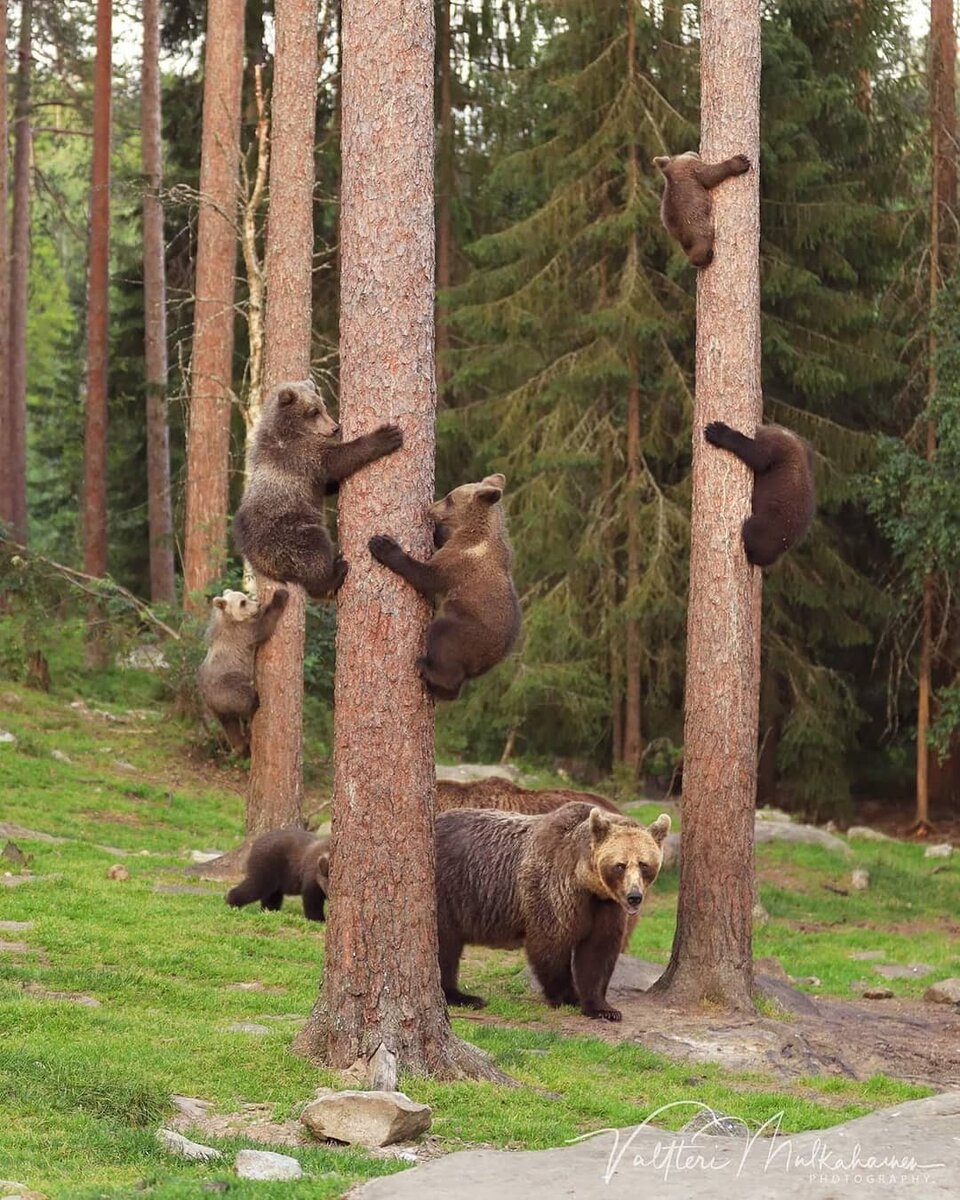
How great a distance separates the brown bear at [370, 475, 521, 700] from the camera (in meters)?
7.61

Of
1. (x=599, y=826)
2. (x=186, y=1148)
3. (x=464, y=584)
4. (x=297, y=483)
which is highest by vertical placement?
(x=297, y=483)

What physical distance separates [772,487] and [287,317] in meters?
5.00

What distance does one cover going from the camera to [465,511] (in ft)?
28.3

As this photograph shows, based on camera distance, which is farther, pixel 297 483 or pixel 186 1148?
pixel 297 483

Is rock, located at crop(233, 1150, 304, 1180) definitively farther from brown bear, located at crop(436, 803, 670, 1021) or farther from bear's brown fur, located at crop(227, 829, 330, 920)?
bear's brown fur, located at crop(227, 829, 330, 920)

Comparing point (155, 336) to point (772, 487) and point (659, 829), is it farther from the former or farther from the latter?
point (659, 829)

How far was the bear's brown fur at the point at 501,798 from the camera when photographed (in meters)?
13.5

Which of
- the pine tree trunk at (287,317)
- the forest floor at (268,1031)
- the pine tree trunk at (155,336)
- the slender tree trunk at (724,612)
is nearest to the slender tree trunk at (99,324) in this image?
the pine tree trunk at (155,336)

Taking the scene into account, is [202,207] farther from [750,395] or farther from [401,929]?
[401,929]

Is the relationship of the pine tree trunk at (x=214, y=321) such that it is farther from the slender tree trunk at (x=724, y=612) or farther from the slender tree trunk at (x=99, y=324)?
the slender tree trunk at (x=724, y=612)

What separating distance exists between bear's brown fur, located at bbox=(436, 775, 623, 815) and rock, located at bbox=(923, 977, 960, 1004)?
115 inches

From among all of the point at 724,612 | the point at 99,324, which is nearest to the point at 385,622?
the point at 724,612

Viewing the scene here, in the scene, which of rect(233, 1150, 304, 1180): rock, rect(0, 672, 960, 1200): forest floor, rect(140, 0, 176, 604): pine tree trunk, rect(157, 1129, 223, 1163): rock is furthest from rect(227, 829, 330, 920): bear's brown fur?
rect(140, 0, 176, 604): pine tree trunk

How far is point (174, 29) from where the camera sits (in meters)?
29.2
